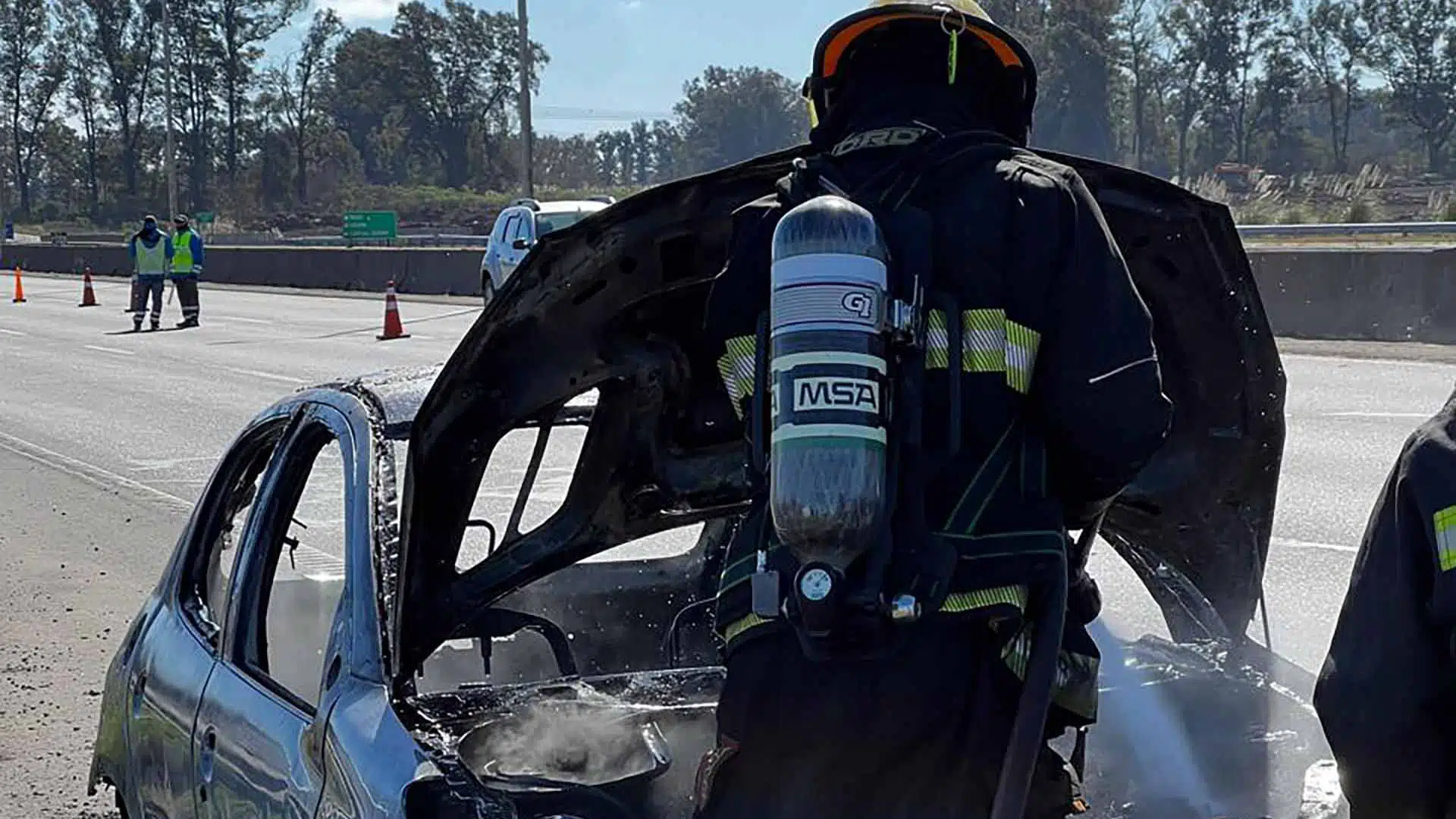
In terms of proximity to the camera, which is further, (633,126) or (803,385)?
(633,126)

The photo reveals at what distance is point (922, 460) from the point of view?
257 cm

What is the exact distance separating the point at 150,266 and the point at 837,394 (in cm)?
2713

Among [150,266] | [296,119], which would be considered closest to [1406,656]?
[150,266]

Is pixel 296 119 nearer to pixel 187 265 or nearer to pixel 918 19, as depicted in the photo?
pixel 187 265

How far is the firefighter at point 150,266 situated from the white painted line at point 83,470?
43.3 ft

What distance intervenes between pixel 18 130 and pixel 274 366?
79363mm

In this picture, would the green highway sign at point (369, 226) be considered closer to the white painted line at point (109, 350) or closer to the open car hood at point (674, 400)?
the white painted line at point (109, 350)

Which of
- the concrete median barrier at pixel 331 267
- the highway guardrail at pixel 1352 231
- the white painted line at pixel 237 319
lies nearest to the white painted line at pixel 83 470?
the white painted line at pixel 237 319

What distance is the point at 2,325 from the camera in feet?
101

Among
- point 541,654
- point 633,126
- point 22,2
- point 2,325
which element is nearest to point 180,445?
point 541,654

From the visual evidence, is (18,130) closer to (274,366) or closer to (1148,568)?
(274,366)

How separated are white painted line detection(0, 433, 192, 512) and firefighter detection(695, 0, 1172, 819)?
28.7ft

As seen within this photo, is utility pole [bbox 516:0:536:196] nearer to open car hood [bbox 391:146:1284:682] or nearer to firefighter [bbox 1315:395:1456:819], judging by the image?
open car hood [bbox 391:146:1284:682]

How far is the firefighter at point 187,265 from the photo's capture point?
28.1 m
